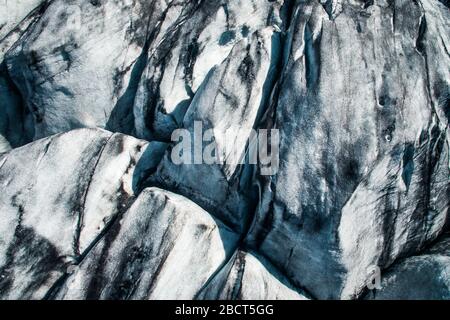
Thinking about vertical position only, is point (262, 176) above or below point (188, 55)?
below

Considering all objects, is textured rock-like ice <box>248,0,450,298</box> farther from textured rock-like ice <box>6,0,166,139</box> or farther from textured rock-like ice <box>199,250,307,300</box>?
textured rock-like ice <box>6,0,166,139</box>

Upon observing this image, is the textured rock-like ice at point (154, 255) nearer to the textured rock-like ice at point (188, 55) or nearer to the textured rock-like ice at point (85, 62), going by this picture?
the textured rock-like ice at point (188, 55)

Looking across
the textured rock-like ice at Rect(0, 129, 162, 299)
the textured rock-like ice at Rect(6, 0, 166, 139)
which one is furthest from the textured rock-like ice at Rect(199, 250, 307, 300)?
the textured rock-like ice at Rect(6, 0, 166, 139)

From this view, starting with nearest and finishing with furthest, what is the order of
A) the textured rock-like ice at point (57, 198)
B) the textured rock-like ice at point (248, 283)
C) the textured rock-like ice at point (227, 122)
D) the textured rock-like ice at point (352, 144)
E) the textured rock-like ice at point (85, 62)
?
the textured rock-like ice at point (248, 283) < the textured rock-like ice at point (352, 144) < the textured rock-like ice at point (57, 198) < the textured rock-like ice at point (227, 122) < the textured rock-like ice at point (85, 62)

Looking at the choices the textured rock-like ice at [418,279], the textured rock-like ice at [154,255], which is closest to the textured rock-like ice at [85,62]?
the textured rock-like ice at [154,255]

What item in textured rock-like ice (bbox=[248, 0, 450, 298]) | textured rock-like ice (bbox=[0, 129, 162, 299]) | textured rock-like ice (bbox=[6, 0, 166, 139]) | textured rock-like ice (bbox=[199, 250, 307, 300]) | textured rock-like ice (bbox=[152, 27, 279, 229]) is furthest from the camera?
textured rock-like ice (bbox=[6, 0, 166, 139])

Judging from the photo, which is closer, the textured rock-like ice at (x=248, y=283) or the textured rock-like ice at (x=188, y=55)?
the textured rock-like ice at (x=248, y=283)

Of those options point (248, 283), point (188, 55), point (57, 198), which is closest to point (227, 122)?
point (188, 55)

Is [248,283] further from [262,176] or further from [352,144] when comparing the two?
[352,144]

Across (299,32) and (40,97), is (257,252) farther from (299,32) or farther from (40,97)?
(40,97)

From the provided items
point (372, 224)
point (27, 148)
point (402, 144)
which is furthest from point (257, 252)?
point (27, 148)

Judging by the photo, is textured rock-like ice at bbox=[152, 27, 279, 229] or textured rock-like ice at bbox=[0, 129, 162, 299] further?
textured rock-like ice at bbox=[152, 27, 279, 229]
